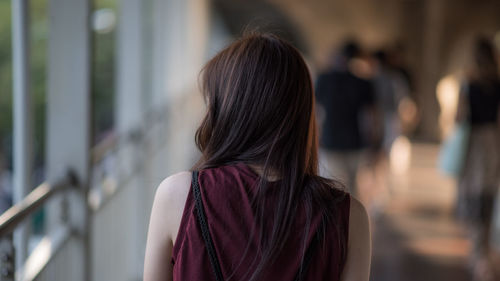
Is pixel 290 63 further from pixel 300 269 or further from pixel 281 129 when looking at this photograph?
pixel 300 269

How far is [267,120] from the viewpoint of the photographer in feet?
4.99

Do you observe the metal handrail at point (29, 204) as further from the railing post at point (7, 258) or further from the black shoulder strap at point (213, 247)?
the black shoulder strap at point (213, 247)

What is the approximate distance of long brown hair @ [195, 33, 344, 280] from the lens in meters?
1.51

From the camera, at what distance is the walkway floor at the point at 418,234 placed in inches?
217

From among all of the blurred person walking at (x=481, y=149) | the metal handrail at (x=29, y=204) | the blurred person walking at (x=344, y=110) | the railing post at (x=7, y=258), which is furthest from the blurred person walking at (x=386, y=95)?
the railing post at (x=7, y=258)

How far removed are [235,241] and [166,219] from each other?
0.52 ft

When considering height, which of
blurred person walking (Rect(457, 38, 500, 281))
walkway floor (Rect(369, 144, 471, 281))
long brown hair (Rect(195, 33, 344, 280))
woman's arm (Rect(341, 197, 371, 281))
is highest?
long brown hair (Rect(195, 33, 344, 280))

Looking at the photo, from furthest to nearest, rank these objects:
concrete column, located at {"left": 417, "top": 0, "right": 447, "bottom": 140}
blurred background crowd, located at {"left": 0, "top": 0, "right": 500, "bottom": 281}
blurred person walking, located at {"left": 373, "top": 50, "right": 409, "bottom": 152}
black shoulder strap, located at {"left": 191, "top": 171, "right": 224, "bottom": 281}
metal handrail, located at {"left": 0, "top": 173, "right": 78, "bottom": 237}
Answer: concrete column, located at {"left": 417, "top": 0, "right": 447, "bottom": 140}, blurred person walking, located at {"left": 373, "top": 50, "right": 409, "bottom": 152}, blurred background crowd, located at {"left": 0, "top": 0, "right": 500, "bottom": 281}, metal handrail, located at {"left": 0, "top": 173, "right": 78, "bottom": 237}, black shoulder strap, located at {"left": 191, "top": 171, "right": 224, "bottom": 281}

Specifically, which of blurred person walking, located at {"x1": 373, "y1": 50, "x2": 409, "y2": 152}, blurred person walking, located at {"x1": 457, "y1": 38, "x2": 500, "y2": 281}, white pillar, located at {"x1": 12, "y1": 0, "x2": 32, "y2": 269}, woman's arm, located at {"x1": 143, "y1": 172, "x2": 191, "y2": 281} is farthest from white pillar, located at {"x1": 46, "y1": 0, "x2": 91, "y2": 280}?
blurred person walking, located at {"x1": 373, "y1": 50, "x2": 409, "y2": 152}

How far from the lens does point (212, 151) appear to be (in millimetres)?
1582

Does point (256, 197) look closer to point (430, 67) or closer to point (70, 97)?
point (70, 97)

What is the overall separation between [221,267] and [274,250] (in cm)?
11

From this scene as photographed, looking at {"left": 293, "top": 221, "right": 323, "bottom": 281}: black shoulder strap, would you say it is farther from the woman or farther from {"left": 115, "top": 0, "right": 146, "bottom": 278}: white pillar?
{"left": 115, "top": 0, "right": 146, "bottom": 278}: white pillar

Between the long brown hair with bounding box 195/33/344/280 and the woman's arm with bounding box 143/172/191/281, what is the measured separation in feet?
0.28
